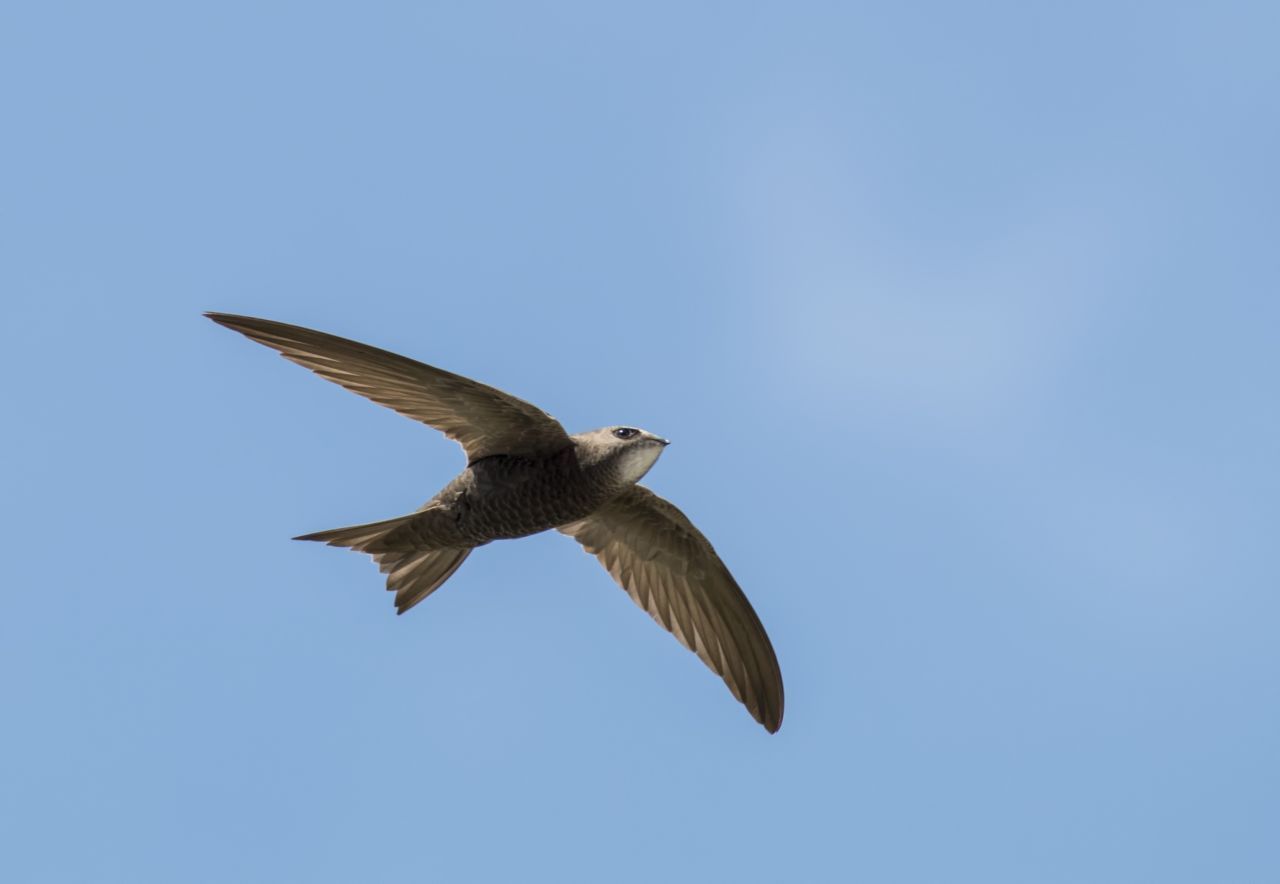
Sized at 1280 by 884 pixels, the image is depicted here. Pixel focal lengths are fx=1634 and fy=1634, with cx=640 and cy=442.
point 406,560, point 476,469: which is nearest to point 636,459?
point 476,469

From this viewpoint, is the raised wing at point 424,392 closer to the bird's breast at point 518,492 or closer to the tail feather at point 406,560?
the bird's breast at point 518,492

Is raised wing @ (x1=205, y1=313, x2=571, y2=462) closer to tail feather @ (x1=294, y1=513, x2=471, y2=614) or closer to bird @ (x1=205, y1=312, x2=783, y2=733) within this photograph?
bird @ (x1=205, y1=312, x2=783, y2=733)

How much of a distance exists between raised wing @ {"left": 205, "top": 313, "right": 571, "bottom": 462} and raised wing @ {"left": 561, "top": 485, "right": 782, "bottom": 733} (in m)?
1.35

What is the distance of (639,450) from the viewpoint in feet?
35.7

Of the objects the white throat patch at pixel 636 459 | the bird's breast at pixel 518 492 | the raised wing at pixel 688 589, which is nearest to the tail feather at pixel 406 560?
the bird's breast at pixel 518 492

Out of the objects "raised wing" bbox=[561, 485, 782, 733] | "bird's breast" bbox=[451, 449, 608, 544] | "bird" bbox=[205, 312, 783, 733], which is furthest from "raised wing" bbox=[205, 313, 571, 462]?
"raised wing" bbox=[561, 485, 782, 733]

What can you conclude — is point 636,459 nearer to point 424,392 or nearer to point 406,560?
point 424,392

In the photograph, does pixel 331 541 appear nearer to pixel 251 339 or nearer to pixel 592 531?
pixel 251 339

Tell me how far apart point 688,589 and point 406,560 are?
7.53 feet

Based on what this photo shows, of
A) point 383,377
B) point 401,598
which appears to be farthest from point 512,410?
Result: point 401,598

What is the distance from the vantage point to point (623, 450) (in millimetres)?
10883

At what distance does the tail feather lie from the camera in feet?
35.8

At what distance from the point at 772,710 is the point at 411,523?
3175 millimetres

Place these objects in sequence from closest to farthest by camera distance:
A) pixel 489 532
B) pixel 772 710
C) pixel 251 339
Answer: pixel 251 339
pixel 489 532
pixel 772 710
